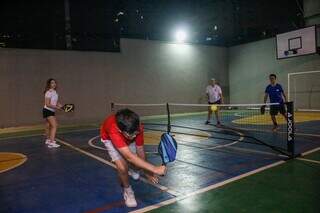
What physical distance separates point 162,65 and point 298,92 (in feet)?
30.8

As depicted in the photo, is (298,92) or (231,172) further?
(298,92)

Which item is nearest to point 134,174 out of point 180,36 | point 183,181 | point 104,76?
point 183,181

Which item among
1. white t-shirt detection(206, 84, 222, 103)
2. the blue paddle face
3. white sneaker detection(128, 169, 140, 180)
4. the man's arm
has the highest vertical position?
white t-shirt detection(206, 84, 222, 103)

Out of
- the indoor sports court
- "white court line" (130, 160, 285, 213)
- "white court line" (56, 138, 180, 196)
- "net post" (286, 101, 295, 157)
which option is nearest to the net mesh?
the indoor sports court

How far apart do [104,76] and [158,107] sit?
445 cm

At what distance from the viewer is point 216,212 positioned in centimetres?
469

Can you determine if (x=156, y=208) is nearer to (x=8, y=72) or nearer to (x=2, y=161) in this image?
(x=2, y=161)

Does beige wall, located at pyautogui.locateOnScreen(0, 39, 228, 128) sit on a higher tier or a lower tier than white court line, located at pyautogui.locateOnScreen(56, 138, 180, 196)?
higher

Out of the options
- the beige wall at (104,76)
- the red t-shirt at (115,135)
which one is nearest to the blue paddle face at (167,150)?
the red t-shirt at (115,135)

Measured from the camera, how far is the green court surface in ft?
15.8

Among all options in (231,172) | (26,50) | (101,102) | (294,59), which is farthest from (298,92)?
(26,50)

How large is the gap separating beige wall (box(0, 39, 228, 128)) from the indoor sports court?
0.07 meters

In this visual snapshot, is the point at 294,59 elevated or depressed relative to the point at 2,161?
elevated

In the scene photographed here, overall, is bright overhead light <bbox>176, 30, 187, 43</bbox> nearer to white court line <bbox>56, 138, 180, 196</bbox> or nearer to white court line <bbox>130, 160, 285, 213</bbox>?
white court line <bbox>56, 138, 180, 196</bbox>
